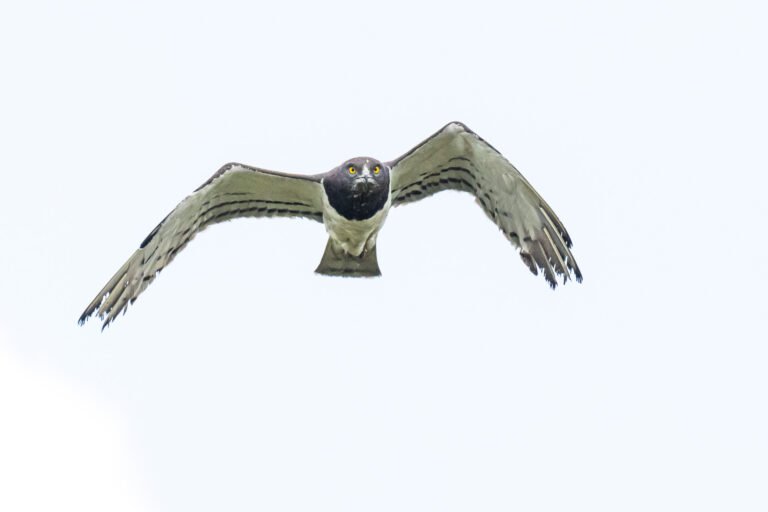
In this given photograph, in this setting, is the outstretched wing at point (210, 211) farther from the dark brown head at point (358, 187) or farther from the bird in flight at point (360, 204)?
the dark brown head at point (358, 187)

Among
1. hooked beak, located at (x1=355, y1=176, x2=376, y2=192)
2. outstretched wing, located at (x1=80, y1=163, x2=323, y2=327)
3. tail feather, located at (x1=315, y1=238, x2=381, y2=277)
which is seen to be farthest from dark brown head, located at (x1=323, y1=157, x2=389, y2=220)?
tail feather, located at (x1=315, y1=238, x2=381, y2=277)

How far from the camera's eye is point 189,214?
14.0 m

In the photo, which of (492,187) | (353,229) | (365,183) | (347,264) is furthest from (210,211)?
(492,187)

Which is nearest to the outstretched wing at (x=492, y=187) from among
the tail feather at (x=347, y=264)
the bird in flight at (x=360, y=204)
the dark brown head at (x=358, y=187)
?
the bird in flight at (x=360, y=204)

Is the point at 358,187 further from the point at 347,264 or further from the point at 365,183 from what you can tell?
the point at 347,264

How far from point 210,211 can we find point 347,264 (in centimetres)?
187

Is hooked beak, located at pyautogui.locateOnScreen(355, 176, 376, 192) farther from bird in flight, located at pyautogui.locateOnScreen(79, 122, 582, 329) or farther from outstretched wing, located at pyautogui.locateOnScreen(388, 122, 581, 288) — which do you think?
outstretched wing, located at pyautogui.locateOnScreen(388, 122, 581, 288)

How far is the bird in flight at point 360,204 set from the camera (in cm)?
1376

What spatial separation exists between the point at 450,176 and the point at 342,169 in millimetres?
1485

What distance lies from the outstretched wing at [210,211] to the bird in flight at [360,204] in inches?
0.5

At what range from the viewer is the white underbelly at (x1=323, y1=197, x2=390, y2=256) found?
14258 millimetres

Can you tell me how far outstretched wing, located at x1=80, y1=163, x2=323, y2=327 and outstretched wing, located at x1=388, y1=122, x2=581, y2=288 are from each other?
1.21 m

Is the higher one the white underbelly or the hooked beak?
the hooked beak

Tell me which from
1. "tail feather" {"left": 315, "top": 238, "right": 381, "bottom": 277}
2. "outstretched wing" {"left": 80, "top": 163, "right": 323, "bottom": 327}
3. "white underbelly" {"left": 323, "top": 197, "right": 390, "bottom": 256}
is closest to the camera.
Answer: "outstretched wing" {"left": 80, "top": 163, "right": 323, "bottom": 327}
